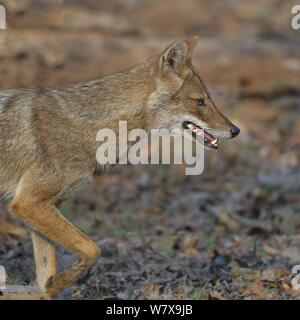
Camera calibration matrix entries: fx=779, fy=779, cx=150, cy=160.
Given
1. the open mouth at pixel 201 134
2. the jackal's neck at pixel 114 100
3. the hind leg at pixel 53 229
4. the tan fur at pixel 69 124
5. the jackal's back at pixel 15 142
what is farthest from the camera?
the open mouth at pixel 201 134

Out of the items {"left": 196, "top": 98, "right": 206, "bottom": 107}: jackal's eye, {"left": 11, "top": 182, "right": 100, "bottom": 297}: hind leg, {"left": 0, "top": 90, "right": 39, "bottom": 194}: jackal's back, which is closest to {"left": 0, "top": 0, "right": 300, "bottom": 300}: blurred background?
{"left": 11, "top": 182, "right": 100, "bottom": 297}: hind leg

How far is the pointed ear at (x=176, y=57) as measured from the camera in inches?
255

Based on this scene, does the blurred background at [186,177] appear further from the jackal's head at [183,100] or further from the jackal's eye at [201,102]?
the jackal's eye at [201,102]

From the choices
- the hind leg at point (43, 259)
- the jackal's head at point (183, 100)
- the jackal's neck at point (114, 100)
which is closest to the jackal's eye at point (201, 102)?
the jackal's head at point (183, 100)

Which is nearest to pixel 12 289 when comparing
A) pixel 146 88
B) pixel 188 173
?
pixel 146 88

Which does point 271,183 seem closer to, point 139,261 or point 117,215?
point 117,215

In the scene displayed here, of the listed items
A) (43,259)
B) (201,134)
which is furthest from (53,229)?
(201,134)

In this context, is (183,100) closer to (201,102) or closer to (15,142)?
(201,102)

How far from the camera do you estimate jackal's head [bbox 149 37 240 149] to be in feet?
21.6

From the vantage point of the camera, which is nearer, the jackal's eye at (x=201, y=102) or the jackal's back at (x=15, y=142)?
the jackal's back at (x=15, y=142)

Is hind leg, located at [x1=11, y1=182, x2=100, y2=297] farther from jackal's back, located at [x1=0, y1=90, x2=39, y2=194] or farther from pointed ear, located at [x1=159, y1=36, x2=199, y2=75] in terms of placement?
pointed ear, located at [x1=159, y1=36, x2=199, y2=75]

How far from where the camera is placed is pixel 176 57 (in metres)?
6.57

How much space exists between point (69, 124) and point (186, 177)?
14.9ft

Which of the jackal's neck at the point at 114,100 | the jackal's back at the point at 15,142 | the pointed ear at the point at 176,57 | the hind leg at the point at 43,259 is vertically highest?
the pointed ear at the point at 176,57
